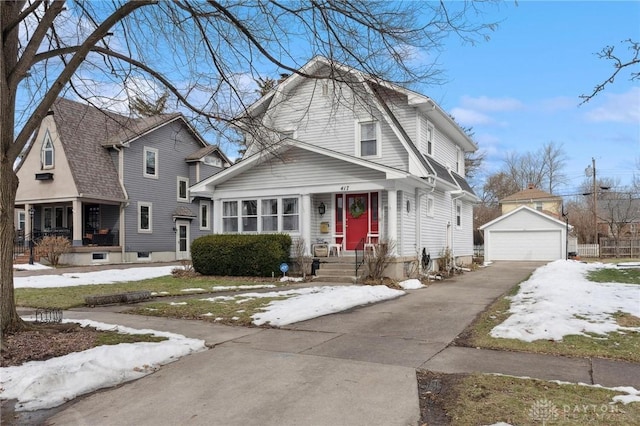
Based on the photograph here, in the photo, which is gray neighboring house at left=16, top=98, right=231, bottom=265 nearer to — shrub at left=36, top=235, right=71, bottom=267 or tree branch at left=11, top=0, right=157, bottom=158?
shrub at left=36, top=235, right=71, bottom=267

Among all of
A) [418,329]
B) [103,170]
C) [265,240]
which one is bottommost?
[418,329]

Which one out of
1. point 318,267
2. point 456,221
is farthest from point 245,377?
point 456,221

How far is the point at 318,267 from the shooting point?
15453mm

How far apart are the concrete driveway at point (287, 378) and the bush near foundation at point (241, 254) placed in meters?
Answer: 7.29

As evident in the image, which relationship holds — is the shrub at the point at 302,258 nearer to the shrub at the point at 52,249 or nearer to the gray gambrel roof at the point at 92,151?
the gray gambrel roof at the point at 92,151

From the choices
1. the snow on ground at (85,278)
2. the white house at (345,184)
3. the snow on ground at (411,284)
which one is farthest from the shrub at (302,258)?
the snow on ground at (85,278)

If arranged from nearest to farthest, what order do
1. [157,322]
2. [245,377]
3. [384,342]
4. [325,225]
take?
[245,377], [384,342], [157,322], [325,225]

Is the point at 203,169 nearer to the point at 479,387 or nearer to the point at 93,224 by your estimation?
the point at 93,224

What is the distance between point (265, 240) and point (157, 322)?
25.3 feet

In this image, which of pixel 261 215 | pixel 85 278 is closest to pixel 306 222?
pixel 261 215

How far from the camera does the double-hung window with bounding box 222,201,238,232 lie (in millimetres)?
17812

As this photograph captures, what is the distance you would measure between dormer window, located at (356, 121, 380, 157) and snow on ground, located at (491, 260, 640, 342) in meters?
6.87

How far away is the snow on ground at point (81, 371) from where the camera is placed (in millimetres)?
4492

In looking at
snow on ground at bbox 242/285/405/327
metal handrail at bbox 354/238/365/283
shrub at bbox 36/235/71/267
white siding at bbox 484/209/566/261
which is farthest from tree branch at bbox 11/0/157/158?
white siding at bbox 484/209/566/261
